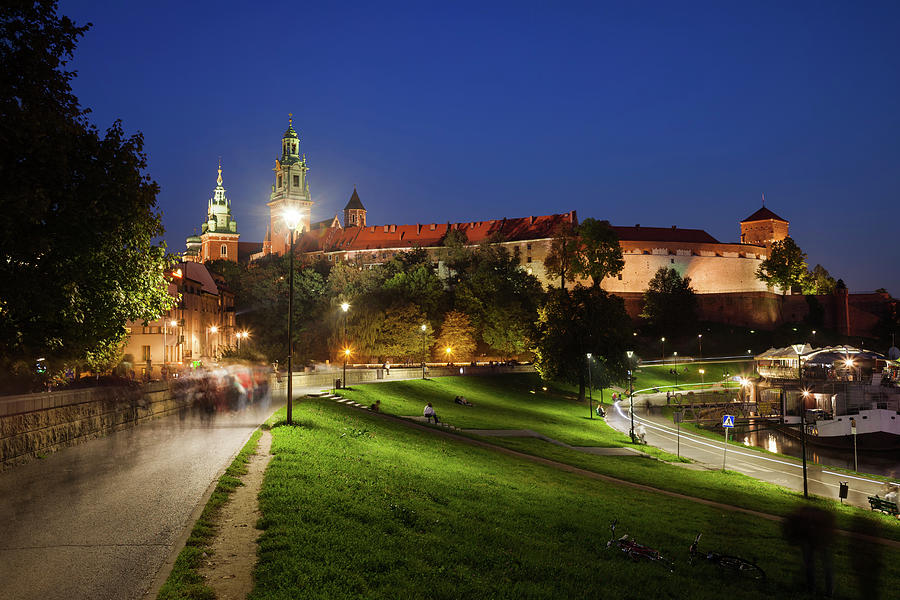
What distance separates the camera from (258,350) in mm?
79812

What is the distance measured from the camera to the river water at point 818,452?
153 ft

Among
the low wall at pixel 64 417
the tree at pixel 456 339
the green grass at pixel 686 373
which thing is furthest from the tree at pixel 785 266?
the low wall at pixel 64 417

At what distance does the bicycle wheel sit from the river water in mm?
36575

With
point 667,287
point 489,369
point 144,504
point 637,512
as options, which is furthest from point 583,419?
point 667,287

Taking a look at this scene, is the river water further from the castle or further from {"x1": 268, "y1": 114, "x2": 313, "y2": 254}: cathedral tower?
{"x1": 268, "y1": 114, "x2": 313, "y2": 254}: cathedral tower

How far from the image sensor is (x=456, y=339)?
78.9 meters

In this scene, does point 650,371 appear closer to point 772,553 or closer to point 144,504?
point 772,553

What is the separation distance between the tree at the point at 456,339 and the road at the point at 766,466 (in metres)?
30.1

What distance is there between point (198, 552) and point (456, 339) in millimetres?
68953

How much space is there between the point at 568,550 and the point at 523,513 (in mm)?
2645

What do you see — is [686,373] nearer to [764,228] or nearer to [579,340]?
[579,340]

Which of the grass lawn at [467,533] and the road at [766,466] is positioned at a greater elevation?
the grass lawn at [467,533]

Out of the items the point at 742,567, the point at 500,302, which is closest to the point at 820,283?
the point at 500,302

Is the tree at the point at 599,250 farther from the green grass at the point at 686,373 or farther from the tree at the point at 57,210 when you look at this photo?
the tree at the point at 57,210
